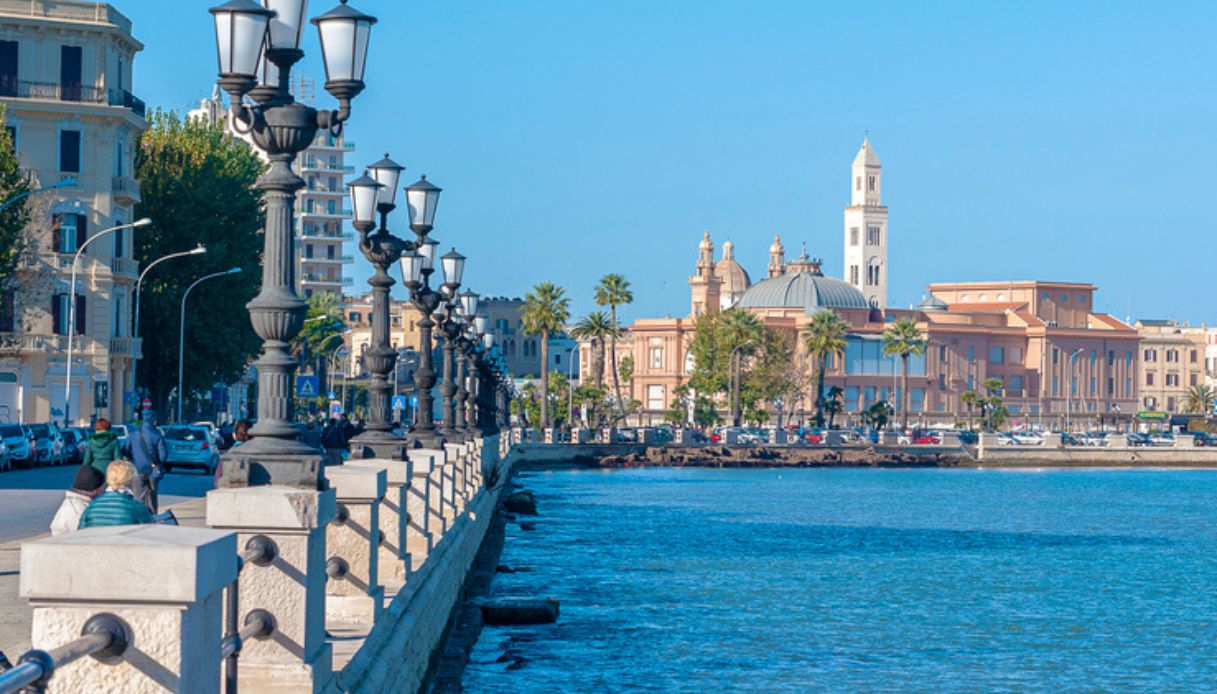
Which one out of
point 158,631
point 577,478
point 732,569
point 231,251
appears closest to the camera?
point 158,631

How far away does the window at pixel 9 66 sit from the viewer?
57531mm

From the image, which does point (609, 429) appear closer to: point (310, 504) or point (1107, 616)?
point (1107, 616)

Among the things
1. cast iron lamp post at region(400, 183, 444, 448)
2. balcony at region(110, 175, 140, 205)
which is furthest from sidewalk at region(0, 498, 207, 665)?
balcony at region(110, 175, 140, 205)

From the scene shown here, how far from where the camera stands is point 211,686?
6.43m

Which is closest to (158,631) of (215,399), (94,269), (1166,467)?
(94,269)

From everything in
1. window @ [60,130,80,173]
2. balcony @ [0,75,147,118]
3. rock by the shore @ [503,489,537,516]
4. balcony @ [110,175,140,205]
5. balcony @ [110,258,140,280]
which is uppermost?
balcony @ [0,75,147,118]

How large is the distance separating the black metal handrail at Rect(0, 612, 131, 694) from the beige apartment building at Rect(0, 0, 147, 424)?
175 feet

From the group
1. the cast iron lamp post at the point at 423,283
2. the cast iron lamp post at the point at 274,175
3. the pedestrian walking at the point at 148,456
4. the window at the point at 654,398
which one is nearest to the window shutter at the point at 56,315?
the cast iron lamp post at the point at 423,283

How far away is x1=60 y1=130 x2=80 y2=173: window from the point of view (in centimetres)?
5869

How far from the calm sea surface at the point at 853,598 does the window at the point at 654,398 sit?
103 m

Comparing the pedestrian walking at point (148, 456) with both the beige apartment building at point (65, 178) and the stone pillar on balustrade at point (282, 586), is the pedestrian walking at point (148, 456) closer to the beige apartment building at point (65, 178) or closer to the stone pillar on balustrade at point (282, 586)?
the stone pillar on balustrade at point (282, 586)

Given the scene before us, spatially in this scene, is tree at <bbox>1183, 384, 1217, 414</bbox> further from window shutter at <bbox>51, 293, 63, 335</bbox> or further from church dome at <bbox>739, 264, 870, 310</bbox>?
window shutter at <bbox>51, 293, 63, 335</bbox>

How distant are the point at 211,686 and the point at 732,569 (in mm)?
37711

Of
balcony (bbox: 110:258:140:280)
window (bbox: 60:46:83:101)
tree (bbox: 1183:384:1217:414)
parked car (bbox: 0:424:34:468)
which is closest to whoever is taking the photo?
parked car (bbox: 0:424:34:468)
